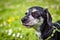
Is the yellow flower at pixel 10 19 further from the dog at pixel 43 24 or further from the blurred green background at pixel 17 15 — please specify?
the dog at pixel 43 24

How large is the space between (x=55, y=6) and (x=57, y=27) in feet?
1.88

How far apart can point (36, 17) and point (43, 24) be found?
71 mm

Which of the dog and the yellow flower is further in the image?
the yellow flower

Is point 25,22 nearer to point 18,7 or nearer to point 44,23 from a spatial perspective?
point 44,23

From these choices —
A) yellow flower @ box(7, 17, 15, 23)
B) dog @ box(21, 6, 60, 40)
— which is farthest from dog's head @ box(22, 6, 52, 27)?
yellow flower @ box(7, 17, 15, 23)

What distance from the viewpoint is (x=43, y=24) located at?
1.36 metres

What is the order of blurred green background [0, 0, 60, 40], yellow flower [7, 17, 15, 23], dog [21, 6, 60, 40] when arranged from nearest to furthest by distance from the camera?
dog [21, 6, 60, 40]
blurred green background [0, 0, 60, 40]
yellow flower [7, 17, 15, 23]

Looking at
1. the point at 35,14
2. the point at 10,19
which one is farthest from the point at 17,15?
the point at 35,14

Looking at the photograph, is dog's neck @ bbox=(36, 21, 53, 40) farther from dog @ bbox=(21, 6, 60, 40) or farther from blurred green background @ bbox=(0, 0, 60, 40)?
blurred green background @ bbox=(0, 0, 60, 40)

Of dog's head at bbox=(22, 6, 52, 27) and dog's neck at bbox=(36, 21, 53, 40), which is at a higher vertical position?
dog's head at bbox=(22, 6, 52, 27)

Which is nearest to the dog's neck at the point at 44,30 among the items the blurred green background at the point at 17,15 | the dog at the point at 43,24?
the dog at the point at 43,24

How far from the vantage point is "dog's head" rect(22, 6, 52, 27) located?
1357 mm

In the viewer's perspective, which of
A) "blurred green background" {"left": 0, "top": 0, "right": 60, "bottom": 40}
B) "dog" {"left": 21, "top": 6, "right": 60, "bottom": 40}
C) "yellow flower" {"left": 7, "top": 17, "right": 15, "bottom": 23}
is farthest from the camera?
"yellow flower" {"left": 7, "top": 17, "right": 15, "bottom": 23}

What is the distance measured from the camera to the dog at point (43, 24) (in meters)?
1.35
